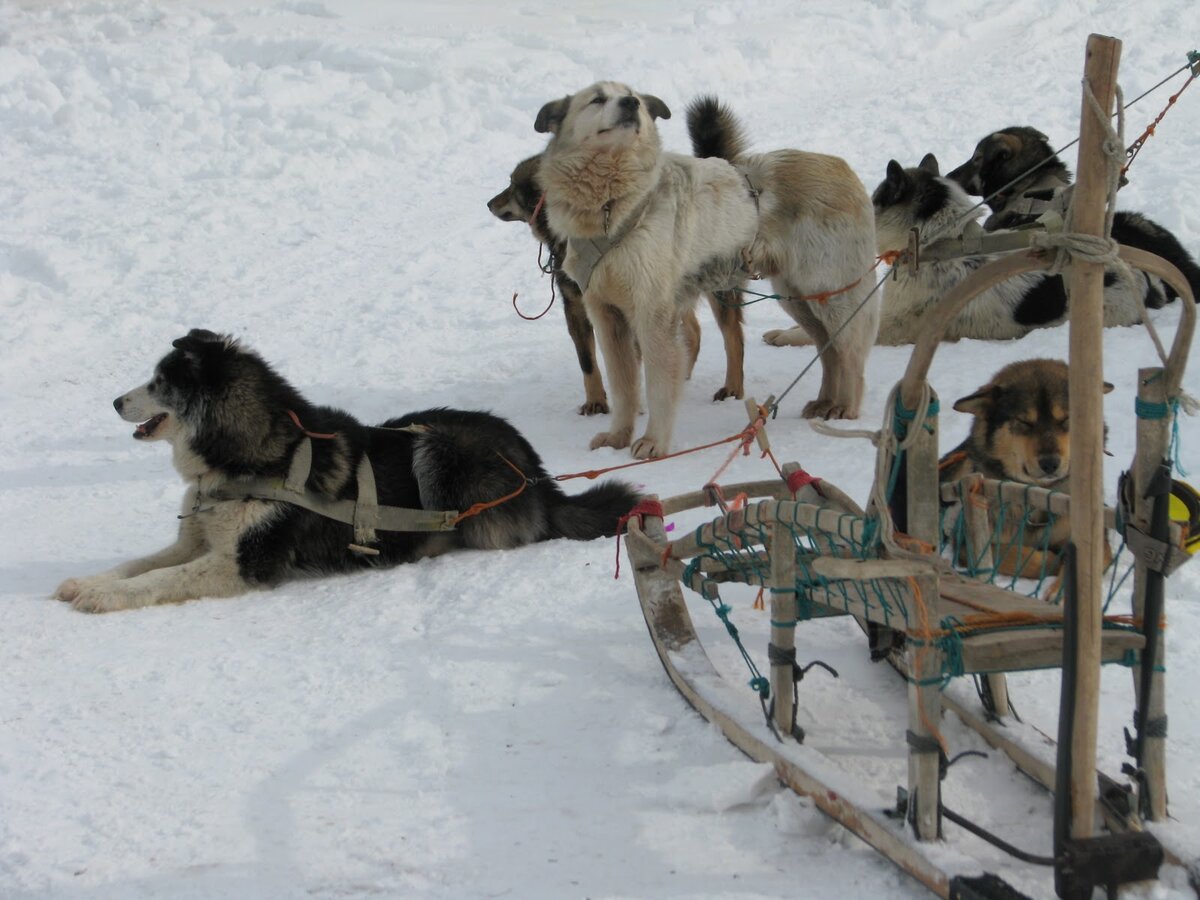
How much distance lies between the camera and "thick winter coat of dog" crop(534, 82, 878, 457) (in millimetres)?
5625

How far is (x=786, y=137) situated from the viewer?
1097 cm

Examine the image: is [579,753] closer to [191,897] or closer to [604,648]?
[604,648]

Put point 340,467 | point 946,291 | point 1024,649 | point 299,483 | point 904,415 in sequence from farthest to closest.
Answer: point 946,291 < point 340,467 < point 299,483 < point 904,415 < point 1024,649

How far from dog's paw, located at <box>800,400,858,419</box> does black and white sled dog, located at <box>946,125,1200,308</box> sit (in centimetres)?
131

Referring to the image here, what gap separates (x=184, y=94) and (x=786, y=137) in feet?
18.5

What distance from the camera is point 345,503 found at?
445 centimetres

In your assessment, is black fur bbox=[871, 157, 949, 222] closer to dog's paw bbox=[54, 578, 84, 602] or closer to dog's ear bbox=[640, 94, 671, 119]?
dog's ear bbox=[640, 94, 671, 119]

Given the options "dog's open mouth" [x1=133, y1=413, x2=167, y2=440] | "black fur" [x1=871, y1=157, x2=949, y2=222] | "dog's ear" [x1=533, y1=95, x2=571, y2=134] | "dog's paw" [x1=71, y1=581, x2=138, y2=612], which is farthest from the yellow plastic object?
"black fur" [x1=871, y1=157, x2=949, y2=222]

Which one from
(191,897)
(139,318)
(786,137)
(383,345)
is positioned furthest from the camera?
(786,137)

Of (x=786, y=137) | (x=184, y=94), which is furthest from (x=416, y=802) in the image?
(x=184, y=94)

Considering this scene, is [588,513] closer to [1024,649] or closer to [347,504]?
[347,504]

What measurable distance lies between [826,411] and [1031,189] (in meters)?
1.81

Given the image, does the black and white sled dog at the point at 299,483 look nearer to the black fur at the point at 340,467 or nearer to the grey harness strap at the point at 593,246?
the black fur at the point at 340,467

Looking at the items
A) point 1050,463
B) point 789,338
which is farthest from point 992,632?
point 789,338
